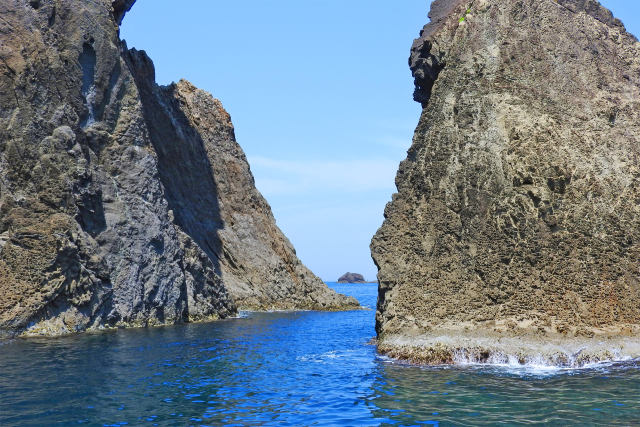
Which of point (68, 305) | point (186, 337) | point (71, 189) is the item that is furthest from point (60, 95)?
point (186, 337)

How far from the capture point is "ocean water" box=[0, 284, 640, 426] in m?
17.1

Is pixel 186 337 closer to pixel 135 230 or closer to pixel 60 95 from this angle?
pixel 135 230

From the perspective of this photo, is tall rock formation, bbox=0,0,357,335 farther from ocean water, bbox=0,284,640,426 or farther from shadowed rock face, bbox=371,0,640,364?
shadowed rock face, bbox=371,0,640,364

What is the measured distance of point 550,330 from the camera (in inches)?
987

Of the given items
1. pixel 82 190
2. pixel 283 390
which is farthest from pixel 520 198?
pixel 82 190

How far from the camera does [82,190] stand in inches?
1692

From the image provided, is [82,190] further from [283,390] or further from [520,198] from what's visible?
[520,198]

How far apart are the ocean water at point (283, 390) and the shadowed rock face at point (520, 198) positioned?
7.50ft

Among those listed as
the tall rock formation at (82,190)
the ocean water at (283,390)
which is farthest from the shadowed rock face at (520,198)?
the tall rock formation at (82,190)

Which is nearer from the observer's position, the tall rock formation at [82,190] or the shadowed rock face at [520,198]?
the shadowed rock face at [520,198]

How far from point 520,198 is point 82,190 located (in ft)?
94.9

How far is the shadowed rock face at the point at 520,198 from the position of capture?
84.0ft

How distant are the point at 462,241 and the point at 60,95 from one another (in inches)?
1181

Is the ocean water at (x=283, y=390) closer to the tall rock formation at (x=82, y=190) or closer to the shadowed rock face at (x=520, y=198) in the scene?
the shadowed rock face at (x=520, y=198)
